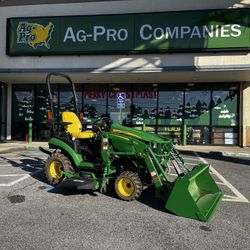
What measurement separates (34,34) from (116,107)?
17.0ft

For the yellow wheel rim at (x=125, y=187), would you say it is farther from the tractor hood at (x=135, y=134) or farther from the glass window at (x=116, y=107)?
the glass window at (x=116, y=107)

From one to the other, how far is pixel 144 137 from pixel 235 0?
33.3 feet

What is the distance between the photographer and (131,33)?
526 inches

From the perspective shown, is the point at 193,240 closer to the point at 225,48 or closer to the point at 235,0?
the point at 225,48

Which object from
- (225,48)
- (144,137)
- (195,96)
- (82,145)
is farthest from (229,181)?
(195,96)

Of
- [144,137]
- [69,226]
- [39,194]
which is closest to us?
[69,226]

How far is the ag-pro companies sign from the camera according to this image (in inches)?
497

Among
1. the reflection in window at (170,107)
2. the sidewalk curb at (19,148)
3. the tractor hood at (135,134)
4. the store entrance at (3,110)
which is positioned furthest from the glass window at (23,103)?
the tractor hood at (135,134)

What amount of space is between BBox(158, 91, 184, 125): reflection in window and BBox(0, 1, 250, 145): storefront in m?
0.05

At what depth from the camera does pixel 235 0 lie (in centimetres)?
1304

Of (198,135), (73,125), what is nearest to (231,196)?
(73,125)

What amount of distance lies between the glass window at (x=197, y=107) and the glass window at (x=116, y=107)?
2.89m

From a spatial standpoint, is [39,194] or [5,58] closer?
[39,194]

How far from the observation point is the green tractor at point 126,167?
4793 millimetres
